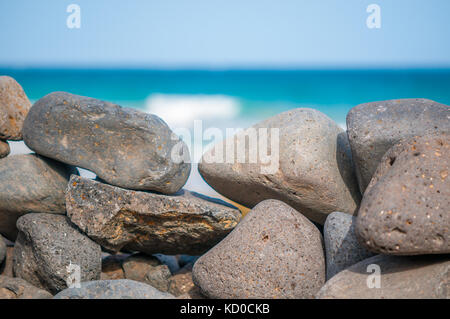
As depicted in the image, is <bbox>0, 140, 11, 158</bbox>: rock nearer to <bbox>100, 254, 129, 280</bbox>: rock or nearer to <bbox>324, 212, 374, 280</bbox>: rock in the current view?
<bbox>100, 254, 129, 280</bbox>: rock

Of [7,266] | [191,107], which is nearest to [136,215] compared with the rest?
[7,266]

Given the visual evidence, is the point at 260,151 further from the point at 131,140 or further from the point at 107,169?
the point at 107,169

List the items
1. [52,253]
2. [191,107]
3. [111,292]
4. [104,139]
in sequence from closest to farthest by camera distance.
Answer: [111,292] → [52,253] → [104,139] → [191,107]

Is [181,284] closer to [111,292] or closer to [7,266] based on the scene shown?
[111,292]

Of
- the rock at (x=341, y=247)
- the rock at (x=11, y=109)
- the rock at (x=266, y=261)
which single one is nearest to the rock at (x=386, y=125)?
the rock at (x=341, y=247)

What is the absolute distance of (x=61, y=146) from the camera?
2961mm

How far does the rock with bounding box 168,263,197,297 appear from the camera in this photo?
305 cm

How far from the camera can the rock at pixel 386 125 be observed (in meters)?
2.58

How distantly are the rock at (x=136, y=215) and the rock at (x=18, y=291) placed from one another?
517mm

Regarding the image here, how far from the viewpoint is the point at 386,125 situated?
2648 mm

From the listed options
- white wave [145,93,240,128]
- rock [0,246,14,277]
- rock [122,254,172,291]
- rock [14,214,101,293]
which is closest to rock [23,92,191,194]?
rock [14,214,101,293]

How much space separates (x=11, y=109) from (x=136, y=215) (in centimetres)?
140

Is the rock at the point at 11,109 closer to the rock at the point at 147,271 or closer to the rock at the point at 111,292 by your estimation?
the rock at the point at 147,271
